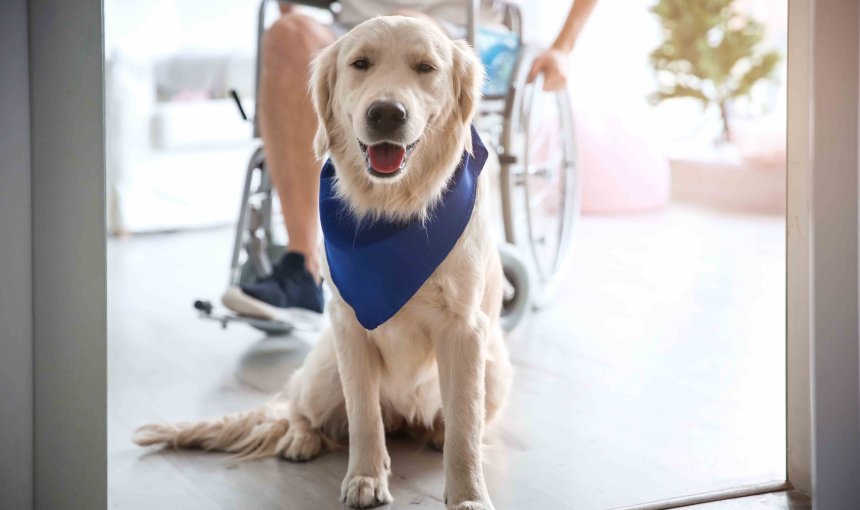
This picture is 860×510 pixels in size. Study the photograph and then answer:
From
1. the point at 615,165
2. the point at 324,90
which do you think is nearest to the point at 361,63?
the point at 324,90

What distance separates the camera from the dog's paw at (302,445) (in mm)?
1938

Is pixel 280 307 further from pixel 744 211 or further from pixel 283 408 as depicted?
pixel 744 211

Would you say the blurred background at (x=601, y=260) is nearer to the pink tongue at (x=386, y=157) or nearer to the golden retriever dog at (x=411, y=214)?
the golden retriever dog at (x=411, y=214)

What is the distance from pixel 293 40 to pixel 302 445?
1376mm

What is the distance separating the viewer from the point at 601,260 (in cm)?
427

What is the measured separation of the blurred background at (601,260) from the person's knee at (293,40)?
18.4 inches

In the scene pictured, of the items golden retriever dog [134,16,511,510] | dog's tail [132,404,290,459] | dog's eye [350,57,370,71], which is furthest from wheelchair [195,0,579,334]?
dog's eye [350,57,370,71]

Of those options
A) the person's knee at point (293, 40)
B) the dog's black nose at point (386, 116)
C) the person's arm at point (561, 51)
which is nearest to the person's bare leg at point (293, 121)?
the person's knee at point (293, 40)

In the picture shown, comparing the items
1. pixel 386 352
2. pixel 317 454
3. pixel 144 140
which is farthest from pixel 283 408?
pixel 144 140

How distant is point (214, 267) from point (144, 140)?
114cm

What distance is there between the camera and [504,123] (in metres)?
3.11

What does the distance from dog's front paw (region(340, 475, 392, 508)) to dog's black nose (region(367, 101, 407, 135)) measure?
0.61 meters

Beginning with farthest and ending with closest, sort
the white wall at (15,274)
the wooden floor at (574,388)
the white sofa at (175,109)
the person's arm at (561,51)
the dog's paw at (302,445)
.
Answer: the white sofa at (175,109)
the person's arm at (561,51)
the dog's paw at (302,445)
the wooden floor at (574,388)
the white wall at (15,274)

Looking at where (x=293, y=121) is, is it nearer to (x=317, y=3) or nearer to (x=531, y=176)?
(x=317, y=3)
